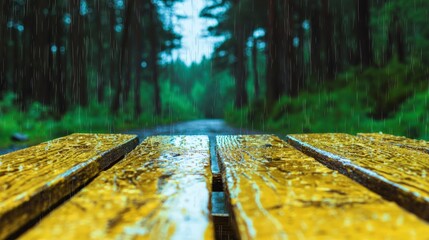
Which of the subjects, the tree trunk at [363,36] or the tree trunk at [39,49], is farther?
the tree trunk at [39,49]

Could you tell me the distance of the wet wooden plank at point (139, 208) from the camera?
72 centimetres

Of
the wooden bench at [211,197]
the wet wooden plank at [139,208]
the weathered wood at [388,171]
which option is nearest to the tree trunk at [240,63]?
the weathered wood at [388,171]

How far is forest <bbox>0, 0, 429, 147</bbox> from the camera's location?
957 cm

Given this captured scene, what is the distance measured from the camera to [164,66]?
1635 inches

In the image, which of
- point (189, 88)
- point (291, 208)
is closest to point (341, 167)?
point (291, 208)

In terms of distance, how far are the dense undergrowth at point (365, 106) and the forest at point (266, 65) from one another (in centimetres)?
4

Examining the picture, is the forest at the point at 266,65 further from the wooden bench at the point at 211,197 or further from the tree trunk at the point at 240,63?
the wooden bench at the point at 211,197

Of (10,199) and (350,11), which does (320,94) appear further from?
(350,11)

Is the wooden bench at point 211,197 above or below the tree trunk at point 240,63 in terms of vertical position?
below

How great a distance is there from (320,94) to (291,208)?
1215cm

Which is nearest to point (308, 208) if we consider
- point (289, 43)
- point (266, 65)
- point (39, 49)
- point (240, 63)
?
point (289, 43)

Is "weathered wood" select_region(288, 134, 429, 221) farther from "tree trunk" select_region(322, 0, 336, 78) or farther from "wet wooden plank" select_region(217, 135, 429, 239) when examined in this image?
"tree trunk" select_region(322, 0, 336, 78)

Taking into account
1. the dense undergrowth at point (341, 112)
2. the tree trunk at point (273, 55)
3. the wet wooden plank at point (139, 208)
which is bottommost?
the wet wooden plank at point (139, 208)

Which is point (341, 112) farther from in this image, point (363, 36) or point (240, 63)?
point (240, 63)
